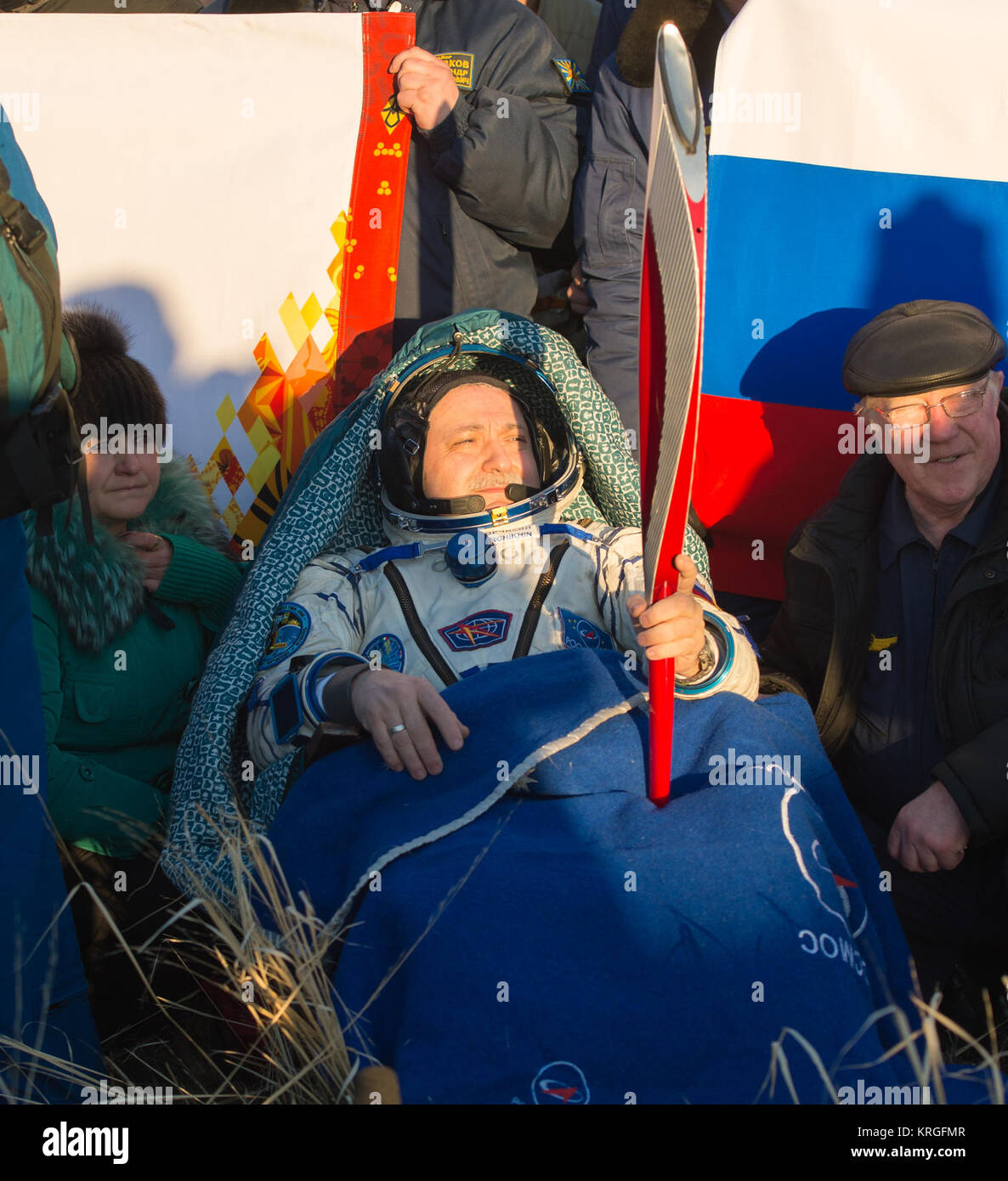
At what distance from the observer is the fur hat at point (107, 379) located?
9.73 feet

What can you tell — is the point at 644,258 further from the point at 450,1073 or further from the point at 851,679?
the point at 450,1073

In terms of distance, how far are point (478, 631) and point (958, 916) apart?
4.20ft

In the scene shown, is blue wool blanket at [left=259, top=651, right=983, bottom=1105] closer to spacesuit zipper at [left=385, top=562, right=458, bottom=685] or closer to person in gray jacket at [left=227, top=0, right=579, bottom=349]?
spacesuit zipper at [left=385, top=562, right=458, bottom=685]

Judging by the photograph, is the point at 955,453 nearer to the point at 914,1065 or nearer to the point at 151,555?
the point at 914,1065

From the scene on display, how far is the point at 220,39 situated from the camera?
4.00m

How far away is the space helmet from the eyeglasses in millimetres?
857

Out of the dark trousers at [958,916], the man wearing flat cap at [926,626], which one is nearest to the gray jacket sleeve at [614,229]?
the man wearing flat cap at [926,626]

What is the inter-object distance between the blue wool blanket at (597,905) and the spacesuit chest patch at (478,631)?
33 cm

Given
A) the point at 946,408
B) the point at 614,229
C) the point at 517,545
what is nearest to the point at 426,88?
the point at 614,229

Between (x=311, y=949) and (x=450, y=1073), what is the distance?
363 mm

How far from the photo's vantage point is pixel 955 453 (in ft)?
8.93

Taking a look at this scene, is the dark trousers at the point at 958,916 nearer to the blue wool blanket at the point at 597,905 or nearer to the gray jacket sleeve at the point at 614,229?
the blue wool blanket at the point at 597,905

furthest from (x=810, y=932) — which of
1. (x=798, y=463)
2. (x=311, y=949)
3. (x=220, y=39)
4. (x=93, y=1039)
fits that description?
(x=220, y=39)

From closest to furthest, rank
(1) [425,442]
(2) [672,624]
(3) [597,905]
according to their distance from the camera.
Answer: (3) [597,905] < (2) [672,624] < (1) [425,442]
